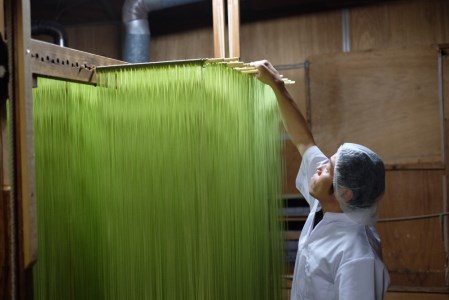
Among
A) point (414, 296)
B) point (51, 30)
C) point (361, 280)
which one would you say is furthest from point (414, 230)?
point (51, 30)

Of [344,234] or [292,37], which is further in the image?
[292,37]

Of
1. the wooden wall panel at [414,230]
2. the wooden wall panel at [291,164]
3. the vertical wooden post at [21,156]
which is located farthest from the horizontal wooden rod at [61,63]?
the wooden wall panel at [414,230]

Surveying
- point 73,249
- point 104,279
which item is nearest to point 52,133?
point 73,249

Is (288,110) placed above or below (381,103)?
below

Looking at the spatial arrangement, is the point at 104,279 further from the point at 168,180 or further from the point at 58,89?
the point at 58,89

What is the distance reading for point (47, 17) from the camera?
13.8 ft

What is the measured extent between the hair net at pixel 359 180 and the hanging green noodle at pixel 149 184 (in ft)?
1.11

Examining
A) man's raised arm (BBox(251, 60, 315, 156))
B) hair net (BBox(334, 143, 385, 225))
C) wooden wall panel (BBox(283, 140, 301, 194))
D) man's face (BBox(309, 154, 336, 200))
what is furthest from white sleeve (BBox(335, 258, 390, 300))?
wooden wall panel (BBox(283, 140, 301, 194))

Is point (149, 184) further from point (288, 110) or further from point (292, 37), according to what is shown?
point (292, 37)

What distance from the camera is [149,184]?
5.21 ft

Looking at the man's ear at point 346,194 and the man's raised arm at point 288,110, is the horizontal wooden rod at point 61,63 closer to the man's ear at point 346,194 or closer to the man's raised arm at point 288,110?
the man's raised arm at point 288,110

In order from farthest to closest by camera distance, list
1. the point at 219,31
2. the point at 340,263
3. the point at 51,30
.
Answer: the point at 51,30 < the point at 219,31 < the point at 340,263

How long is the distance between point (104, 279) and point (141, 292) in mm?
201

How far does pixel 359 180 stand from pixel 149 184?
0.74 m
